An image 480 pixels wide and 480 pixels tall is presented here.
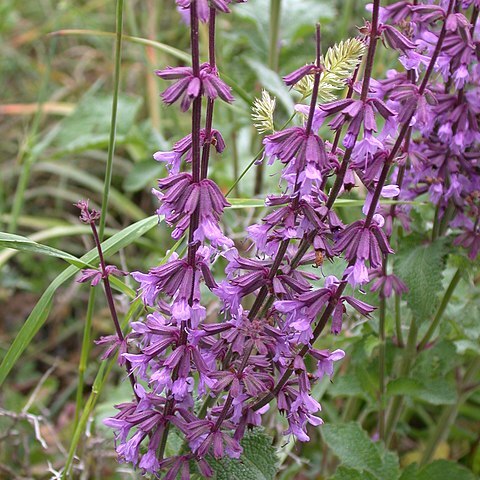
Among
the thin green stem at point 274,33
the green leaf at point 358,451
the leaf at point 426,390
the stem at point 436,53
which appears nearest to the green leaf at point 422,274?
the leaf at point 426,390

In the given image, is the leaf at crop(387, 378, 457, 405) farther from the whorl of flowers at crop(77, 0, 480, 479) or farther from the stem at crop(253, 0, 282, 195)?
the stem at crop(253, 0, 282, 195)

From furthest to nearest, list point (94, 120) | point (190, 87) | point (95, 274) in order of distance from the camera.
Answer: point (94, 120) < point (95, 274) < point (190, 87)

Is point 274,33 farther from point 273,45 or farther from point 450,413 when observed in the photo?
point 450,413

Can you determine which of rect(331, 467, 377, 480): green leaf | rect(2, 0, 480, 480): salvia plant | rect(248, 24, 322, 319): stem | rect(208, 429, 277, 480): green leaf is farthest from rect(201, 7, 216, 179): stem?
rect(331, 467, 377, 480): green leaf

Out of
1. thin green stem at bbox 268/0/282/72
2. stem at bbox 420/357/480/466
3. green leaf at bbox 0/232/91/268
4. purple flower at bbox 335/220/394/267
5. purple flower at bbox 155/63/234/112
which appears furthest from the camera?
thin green stem at bbox 268/0/282/72

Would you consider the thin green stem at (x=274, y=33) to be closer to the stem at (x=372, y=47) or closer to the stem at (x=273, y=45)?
the stem at (x=273, y=45)

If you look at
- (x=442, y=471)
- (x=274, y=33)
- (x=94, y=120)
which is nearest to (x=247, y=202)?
(x=442, y=471)

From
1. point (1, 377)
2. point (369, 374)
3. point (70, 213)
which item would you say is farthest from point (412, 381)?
point (70, 213)
